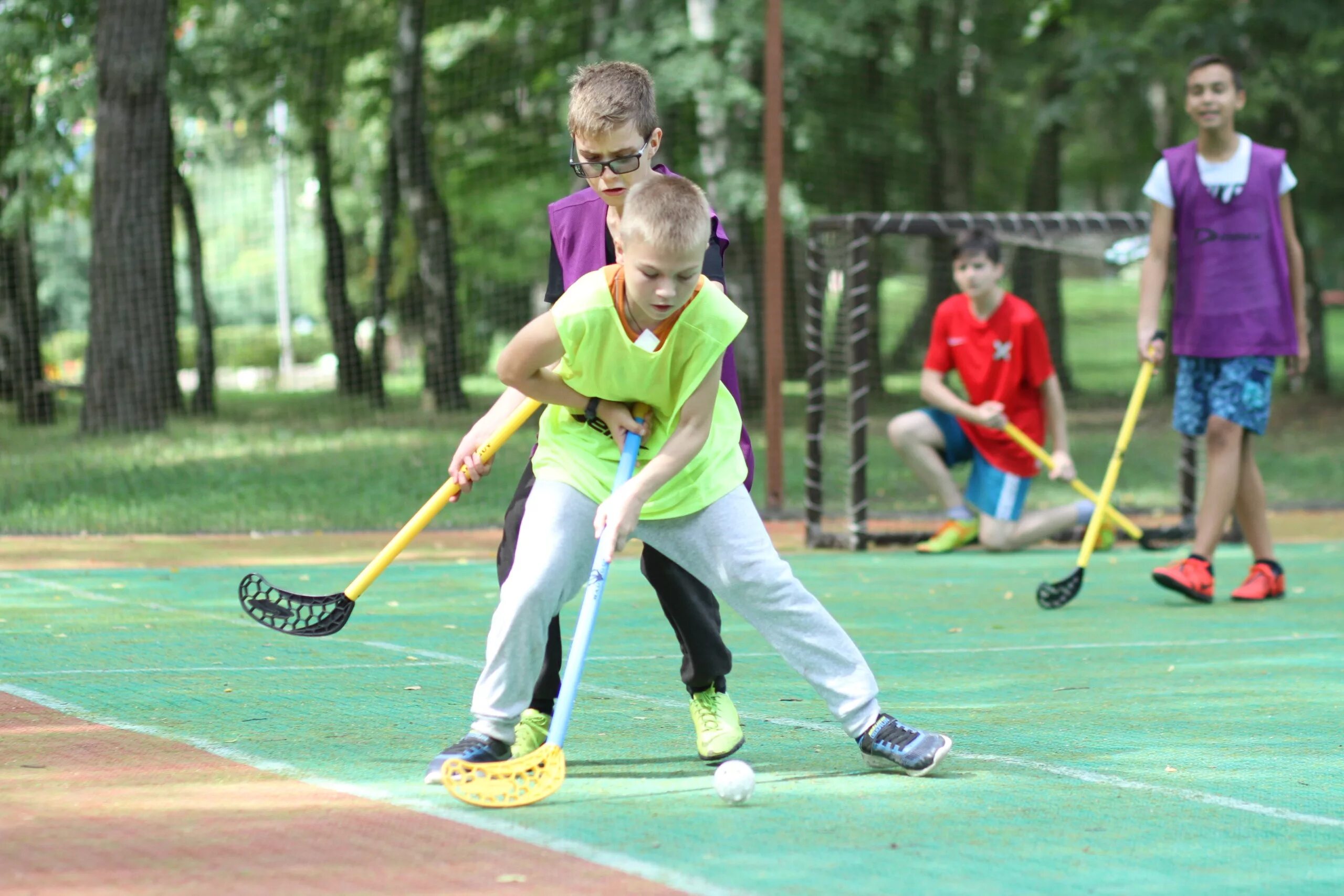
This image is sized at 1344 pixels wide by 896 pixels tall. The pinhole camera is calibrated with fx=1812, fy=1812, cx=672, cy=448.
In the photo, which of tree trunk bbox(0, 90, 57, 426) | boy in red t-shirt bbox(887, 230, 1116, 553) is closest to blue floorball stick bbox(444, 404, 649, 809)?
boy in red t-shirt bbox(887, 230, 1116, 553)

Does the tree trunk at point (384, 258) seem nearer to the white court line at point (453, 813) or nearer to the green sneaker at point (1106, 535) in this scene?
the green sneaker at point (1106, 535)

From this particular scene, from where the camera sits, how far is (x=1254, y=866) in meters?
3.44

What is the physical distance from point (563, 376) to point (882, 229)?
6191 mm

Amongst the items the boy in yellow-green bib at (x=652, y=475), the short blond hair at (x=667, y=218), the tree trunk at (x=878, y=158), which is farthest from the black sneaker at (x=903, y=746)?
the tree trunk at (x=878, y=158)

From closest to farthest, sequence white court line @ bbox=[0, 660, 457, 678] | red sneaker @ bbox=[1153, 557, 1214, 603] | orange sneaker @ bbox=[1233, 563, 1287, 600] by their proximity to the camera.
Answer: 1. white court line @ bbox=[0, 660, 457, 678]
2. red sneaker @ bbox=[1153, 557, 1214, 603]
3. orange sneaker @ bbox=[1233, 563, 1287, 600]

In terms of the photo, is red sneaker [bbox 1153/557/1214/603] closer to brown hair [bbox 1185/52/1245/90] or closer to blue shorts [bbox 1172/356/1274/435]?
blue shorts [bbox 1172/356/1274/435]

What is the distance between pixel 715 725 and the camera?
14.6 ft

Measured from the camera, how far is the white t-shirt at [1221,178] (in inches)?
301

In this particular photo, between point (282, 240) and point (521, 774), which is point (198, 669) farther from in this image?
point (282, 240)

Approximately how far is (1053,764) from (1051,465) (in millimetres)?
4723

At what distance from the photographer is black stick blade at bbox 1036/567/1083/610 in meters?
7.55

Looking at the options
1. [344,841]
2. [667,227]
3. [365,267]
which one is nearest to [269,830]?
[344,841]

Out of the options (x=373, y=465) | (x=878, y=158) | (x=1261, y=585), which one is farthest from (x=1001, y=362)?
(x=878, y=158)

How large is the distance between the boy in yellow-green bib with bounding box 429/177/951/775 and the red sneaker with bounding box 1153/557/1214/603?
351 cm
